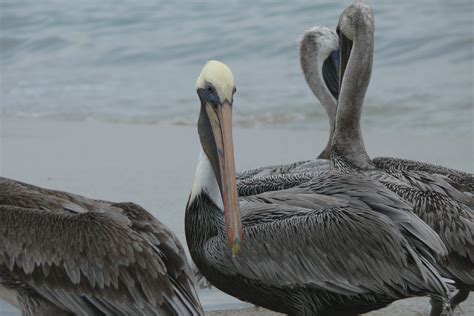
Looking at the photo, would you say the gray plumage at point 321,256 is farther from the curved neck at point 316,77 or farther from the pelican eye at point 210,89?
the curved neck at point 316,77

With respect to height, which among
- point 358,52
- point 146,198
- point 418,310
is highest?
point 358,52

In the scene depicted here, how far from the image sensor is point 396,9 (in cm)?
1469

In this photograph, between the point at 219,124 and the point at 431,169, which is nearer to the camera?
the point at 219,124

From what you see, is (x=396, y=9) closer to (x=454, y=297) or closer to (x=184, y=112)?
(x=184, y=112)

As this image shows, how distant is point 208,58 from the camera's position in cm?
1295

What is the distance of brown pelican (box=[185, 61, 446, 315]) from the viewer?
4488mm

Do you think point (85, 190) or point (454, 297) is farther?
point (85, 190)

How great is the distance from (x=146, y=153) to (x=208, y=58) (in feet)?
14.4

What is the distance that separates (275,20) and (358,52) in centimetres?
810

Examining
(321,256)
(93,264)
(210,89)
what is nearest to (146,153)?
(210,89)

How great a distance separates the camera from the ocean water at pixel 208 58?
10.6 meters

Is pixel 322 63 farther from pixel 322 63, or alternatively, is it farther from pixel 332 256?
pixel 332 256

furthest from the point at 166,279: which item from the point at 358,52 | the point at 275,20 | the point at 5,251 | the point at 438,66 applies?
the point at 275,20

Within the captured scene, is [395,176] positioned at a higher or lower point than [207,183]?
lower
